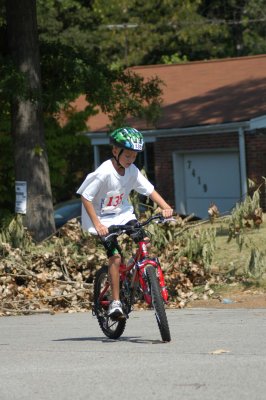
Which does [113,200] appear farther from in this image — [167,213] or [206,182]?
[206,182]

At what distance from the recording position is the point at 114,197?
953cm

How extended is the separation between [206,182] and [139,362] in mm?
23332

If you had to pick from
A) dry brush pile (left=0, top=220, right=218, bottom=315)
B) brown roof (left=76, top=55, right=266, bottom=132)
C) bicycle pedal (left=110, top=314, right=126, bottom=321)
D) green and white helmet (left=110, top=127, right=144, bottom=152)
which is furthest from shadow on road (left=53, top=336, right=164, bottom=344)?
brown roof (left=76, top=55, right=266, bottom=132)

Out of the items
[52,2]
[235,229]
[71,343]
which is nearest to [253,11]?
[52,2]

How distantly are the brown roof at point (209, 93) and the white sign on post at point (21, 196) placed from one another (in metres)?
10.4

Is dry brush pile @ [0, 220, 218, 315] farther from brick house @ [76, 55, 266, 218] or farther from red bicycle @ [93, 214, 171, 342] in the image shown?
brick house @ [76, 55, 266, 218]

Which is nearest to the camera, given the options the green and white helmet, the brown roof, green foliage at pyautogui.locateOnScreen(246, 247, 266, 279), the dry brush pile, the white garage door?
the green and white helmet

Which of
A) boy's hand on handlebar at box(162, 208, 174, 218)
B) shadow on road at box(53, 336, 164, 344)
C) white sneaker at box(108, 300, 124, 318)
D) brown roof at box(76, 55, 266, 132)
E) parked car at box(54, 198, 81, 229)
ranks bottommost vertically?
shadow on road at box(53, 336, 164, 344)

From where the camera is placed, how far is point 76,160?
35656mm

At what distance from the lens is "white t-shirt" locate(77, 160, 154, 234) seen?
9.45m

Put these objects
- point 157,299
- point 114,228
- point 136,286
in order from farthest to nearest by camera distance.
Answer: point 136,286, point 114,228, point 157,299

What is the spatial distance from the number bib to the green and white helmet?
1.54 ft

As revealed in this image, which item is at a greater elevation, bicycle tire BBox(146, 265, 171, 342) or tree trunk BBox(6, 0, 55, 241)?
tree trunk BBox(6, 0, 55, 241)

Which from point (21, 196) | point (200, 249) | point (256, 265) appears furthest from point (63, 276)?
point (21, 196)
